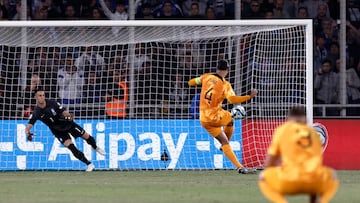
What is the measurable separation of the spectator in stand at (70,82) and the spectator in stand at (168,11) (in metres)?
2.29

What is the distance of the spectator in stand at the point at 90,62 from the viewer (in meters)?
22.5

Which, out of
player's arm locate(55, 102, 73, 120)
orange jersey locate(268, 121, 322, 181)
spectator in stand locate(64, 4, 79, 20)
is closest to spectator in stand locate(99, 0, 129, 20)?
spectator in stand locate(64, 4, 79, 20)

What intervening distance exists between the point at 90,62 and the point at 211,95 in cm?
358

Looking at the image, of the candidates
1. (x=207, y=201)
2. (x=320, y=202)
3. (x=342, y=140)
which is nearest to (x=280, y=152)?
(x=320, y=202)

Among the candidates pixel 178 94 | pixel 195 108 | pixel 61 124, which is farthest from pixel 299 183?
pixel 178 94

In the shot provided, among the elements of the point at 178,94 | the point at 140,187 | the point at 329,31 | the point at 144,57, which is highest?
the point at 329,31

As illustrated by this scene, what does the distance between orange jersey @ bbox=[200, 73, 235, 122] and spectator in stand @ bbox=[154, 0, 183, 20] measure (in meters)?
3.96

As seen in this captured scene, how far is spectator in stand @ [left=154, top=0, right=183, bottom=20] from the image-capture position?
A: 23625mm

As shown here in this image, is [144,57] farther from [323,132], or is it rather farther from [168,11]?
[323,132]

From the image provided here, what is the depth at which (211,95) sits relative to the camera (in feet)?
65.3

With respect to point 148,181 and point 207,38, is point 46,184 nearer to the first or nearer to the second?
point 148,181

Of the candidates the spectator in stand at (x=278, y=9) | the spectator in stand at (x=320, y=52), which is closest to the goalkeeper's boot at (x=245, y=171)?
the spectator in stand at (x=320, y=52)

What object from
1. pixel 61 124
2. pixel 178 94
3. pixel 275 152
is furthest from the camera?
pixel 178 94

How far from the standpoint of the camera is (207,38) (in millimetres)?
22375
